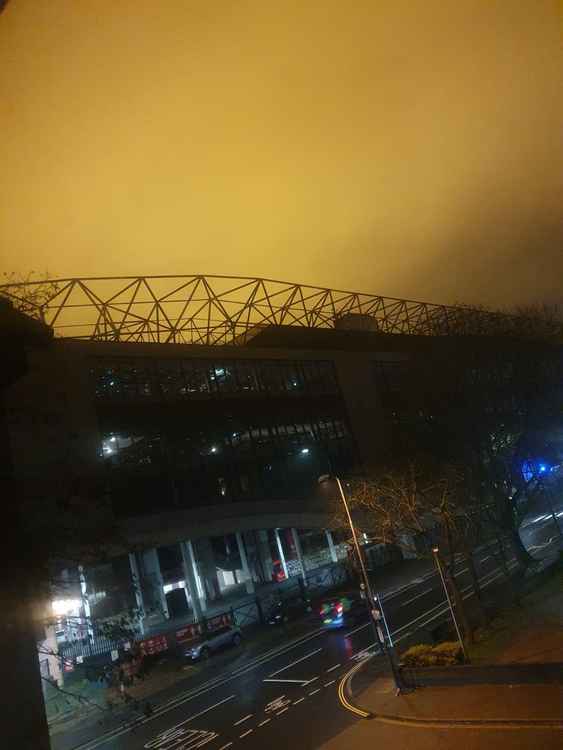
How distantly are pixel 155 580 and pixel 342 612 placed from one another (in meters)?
22.6

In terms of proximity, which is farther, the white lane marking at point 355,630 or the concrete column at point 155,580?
the concrete column at point 155,580

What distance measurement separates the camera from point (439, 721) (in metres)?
15.2

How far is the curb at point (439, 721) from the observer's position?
13.2m

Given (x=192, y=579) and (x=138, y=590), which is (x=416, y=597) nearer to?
(x=192, y=579)

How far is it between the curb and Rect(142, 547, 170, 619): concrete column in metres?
29.3

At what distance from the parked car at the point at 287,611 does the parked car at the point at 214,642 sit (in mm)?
3168

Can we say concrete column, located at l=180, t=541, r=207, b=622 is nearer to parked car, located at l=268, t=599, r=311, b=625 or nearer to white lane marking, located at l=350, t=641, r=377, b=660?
parked car, located at l=268, t=599, r=311, b=625

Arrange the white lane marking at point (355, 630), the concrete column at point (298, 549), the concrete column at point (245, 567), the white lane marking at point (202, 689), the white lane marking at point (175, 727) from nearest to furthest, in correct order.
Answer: the white lane marking at point (175, 727) → the white lane marking at point (202, 689) → the white lane marking at point (355, 630) → the concrete column at point (245, 567) → the concrete column at point (298, 549)

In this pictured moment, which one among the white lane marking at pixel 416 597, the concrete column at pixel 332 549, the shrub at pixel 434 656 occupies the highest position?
the concrete column at pixel 332 549

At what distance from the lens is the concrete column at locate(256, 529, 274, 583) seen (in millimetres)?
54938

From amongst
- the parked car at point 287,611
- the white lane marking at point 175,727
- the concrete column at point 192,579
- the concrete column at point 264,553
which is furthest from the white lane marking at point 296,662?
the concrete column at point 264,553

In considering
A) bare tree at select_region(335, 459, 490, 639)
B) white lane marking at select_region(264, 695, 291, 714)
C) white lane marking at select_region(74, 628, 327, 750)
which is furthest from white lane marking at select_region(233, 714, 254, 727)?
bare tree at select_region(335, 459, 490, 639)

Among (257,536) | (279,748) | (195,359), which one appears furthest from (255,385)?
(279,748)

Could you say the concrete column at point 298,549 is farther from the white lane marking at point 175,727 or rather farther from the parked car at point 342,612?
the white lane marking at point 175,727
